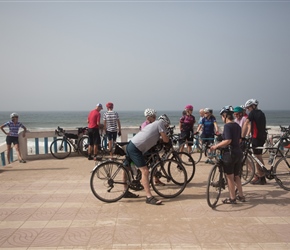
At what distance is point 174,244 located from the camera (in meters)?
3.78

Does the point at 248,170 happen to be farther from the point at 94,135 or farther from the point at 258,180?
the point at 94,135

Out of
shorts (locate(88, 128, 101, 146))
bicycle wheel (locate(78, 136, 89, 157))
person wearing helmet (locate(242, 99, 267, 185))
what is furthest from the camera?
bicycle wheel (locate(78, 136, 89, 157))

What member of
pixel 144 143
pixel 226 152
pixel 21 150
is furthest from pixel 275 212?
pixel 21 150

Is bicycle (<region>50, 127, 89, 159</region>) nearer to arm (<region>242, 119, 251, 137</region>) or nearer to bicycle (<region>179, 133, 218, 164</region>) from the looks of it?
bicycle (<region>179, 133, 218, 164</region>)

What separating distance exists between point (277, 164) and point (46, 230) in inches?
192

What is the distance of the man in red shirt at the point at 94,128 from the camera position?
32.1 ft

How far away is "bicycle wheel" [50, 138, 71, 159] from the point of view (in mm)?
10578

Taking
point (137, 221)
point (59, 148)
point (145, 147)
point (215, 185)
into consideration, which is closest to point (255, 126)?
point (215, 185)

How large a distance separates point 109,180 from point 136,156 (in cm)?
78

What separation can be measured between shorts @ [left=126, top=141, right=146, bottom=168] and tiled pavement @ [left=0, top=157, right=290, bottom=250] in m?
0.78

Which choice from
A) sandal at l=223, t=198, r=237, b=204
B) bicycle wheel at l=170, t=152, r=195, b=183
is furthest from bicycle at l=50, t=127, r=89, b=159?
sandal at l=223, t=198, r=237, b=204

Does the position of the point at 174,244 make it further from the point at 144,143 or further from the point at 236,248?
the point at 144,143

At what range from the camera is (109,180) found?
18.6 feet

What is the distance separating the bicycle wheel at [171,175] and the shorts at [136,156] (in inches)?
17.3
